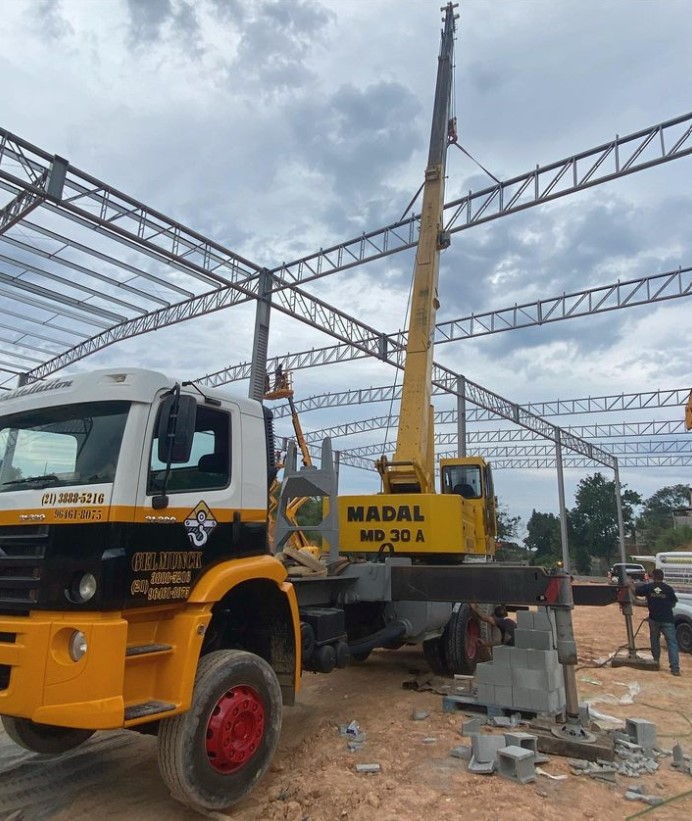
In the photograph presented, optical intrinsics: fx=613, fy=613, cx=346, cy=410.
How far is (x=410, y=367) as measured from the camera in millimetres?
8602

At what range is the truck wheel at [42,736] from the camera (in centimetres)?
465

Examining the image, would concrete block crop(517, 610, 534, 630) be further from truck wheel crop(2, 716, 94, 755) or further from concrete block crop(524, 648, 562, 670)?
truck wheel crop(2, 716, 94, 755)

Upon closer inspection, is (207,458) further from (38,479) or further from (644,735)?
(644,735)

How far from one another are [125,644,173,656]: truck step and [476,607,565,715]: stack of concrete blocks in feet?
12.9

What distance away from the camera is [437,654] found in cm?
847

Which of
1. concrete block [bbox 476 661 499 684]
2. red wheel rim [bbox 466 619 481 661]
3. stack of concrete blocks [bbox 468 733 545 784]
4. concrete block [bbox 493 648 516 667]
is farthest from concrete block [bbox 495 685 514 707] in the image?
red wheel rim [bbox 466 619 481 661]

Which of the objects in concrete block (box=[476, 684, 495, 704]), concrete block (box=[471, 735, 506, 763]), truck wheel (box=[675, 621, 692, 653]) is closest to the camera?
concrete block (box=[471, 735, 506, 763])

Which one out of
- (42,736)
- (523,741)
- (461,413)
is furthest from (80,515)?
(461,413)

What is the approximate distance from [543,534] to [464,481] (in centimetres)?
7139

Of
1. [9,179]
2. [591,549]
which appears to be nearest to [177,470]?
[9,179]

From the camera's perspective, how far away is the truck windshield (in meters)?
3.98

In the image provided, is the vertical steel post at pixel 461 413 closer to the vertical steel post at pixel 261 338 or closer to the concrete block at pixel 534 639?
the vertical steel post at pixel 261 338

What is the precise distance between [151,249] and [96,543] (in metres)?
10.3

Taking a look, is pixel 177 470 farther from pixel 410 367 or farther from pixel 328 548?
pixel 410 367
